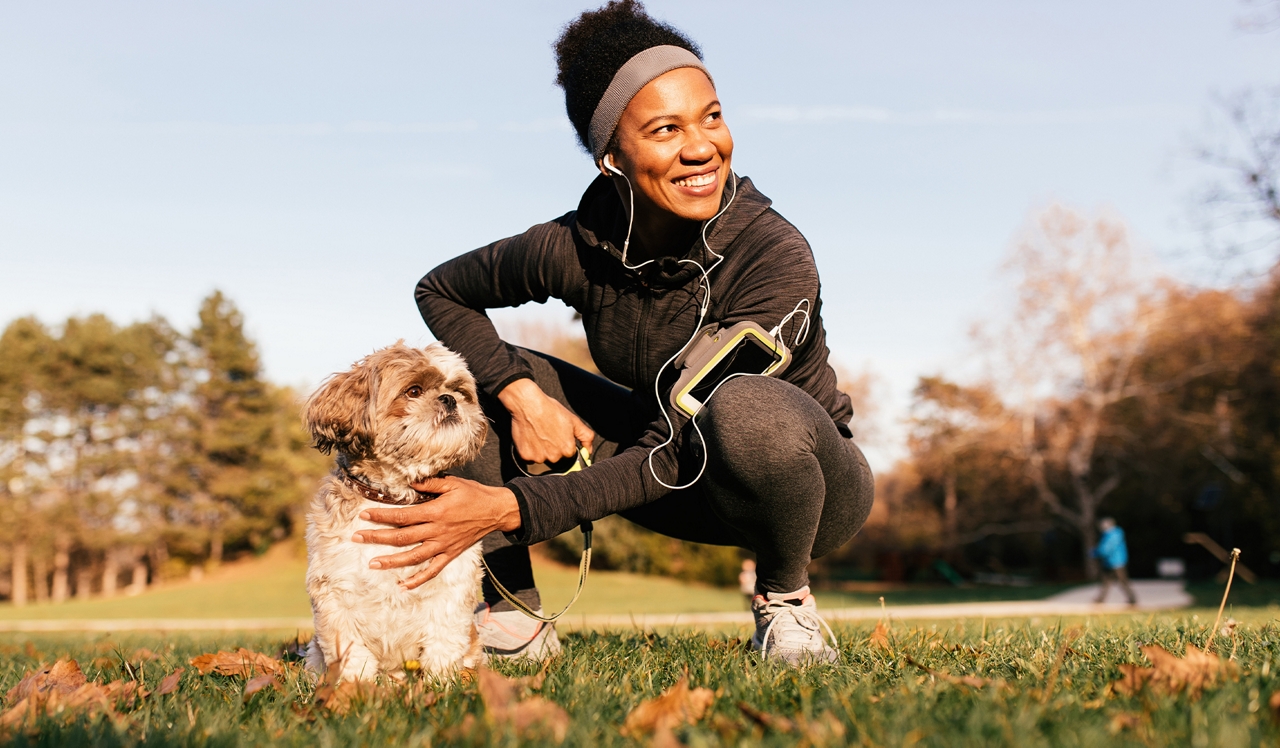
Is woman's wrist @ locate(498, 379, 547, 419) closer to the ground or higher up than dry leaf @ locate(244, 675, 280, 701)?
higher up

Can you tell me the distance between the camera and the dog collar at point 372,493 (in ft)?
10.6

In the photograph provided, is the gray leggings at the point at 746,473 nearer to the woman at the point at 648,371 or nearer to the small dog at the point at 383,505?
the woman at the point at 648,371

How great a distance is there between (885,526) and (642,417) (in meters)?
45.5

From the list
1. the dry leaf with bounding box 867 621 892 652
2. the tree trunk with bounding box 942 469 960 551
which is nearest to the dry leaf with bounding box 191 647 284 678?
the dry leaf with bounding box 867 621 892 652

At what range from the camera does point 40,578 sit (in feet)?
171

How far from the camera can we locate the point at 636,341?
3.67 meters

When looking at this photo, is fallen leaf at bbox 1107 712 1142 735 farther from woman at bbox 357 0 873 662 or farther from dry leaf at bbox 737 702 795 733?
woman at bbox 357 0 873 662

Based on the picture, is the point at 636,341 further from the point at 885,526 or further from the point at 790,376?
the point at 885,526

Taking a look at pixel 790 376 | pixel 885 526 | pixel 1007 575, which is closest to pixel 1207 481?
pixel 1007 575

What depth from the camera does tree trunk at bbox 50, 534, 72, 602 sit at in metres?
50.4

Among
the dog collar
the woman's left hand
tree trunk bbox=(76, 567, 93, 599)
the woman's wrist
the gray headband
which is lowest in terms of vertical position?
tree trunk bbox=(76, 567, 93, 599)

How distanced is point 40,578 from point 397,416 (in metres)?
60.7

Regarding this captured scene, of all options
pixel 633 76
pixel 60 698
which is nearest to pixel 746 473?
pixel 633 76

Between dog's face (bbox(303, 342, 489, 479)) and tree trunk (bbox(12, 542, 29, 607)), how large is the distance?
185 feet
